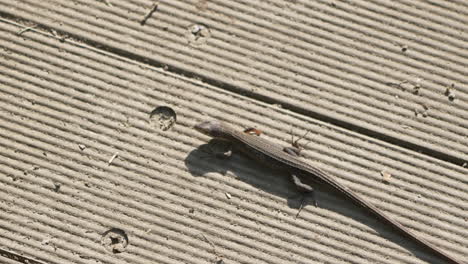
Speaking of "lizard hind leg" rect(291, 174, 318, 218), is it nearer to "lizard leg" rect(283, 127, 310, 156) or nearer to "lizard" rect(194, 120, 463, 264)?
"lizard" rect(194, 120, 463, 264)

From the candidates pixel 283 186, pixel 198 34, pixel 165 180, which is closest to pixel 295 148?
pixel 283 186

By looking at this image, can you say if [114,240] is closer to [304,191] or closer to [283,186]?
[283,186]

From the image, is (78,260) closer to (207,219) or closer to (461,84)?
(207,219)

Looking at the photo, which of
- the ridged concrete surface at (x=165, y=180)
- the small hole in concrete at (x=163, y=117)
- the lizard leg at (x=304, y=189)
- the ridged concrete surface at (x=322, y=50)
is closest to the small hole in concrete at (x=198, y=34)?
the ridged concrete surface at (x=322, y=50)

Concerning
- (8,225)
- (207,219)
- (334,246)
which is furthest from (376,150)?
(8,225)

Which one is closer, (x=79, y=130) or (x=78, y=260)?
(x=78, y=260)

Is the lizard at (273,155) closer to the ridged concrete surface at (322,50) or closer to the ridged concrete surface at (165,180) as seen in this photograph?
the ridged concrete surface at (165,180)

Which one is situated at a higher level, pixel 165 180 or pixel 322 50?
pixel 322 50
